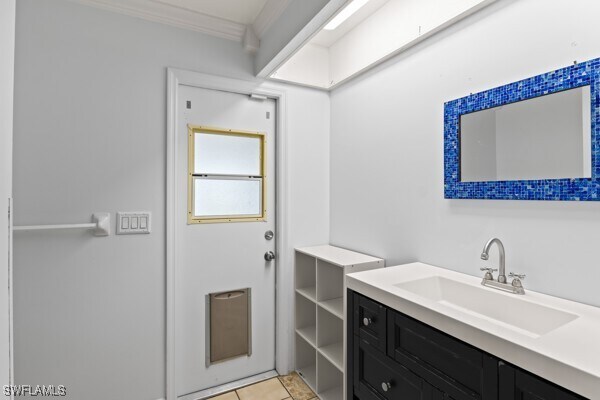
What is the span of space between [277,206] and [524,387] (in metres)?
1.70

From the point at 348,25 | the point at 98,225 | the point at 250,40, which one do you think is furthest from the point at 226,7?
the point at 98,225

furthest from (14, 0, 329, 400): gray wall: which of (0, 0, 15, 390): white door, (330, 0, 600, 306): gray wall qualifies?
(330, 0, 600, 306): gray wall

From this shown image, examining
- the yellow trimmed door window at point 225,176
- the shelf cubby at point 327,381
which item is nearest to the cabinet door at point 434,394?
the shelf cubby at point 327,381

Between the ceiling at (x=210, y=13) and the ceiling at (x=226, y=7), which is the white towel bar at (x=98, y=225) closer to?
the ceiling at (x=210, y=13)

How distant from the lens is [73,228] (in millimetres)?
1662

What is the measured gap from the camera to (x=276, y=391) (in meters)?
2.07

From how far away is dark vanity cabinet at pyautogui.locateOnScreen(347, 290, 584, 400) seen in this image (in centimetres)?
87

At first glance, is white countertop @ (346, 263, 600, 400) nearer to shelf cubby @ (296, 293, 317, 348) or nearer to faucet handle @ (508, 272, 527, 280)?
faucet handle @ (508, 272, 527, 280)

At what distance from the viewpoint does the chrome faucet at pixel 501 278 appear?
4.00ft

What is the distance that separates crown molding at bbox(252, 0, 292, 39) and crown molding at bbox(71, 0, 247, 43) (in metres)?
0.11

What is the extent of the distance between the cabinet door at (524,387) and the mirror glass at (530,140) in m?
0.74

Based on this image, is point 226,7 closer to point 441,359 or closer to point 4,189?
point 4,189

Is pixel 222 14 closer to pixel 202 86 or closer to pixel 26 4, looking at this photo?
pixel 202 86

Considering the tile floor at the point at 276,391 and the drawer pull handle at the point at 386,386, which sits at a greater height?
the drawer pull handle at the point at 386,386
